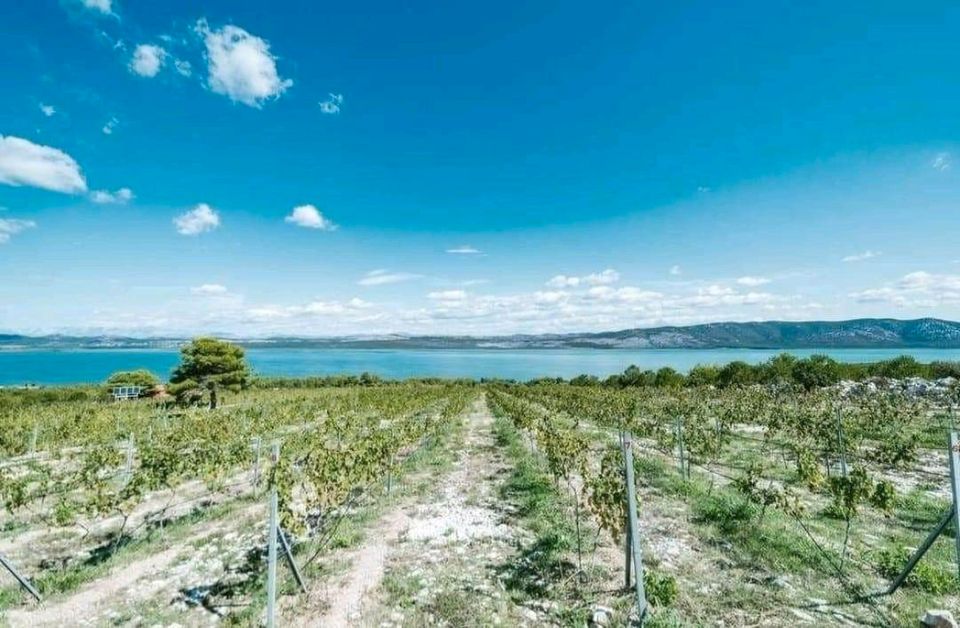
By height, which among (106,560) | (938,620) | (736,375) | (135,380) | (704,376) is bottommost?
(704,376)

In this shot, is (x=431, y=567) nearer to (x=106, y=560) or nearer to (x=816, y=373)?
(x=106, y=560)

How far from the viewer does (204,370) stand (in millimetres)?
42844

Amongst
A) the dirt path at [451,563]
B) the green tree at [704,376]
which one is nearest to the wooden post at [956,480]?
the dirt path at [451,563]

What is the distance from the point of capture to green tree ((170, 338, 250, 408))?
138ft

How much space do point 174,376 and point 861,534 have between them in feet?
169

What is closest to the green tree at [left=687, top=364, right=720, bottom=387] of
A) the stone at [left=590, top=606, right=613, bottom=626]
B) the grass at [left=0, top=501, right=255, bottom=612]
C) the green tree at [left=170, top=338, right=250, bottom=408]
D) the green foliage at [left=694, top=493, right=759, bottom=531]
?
the green foliage at [left=694, top=493, right=759, bottom=531]

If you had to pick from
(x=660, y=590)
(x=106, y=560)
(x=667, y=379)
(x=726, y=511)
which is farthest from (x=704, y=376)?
(x=106, y=560)

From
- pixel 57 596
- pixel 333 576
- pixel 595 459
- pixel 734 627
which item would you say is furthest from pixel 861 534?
pixel 57 596

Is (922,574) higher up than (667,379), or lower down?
higher up

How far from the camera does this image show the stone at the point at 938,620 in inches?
186

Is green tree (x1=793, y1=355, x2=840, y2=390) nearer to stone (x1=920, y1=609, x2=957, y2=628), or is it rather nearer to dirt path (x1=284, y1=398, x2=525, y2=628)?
dirt path (x1=284, y1=398, x2=525, y2=628)

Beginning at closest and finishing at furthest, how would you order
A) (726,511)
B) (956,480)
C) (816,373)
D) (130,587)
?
(956,480) → (130,587) → (726,511) → (816,373)

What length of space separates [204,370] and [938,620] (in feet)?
160

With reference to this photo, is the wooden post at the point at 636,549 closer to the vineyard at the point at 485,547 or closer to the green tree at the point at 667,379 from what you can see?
the vineyard at the point at 485,547
